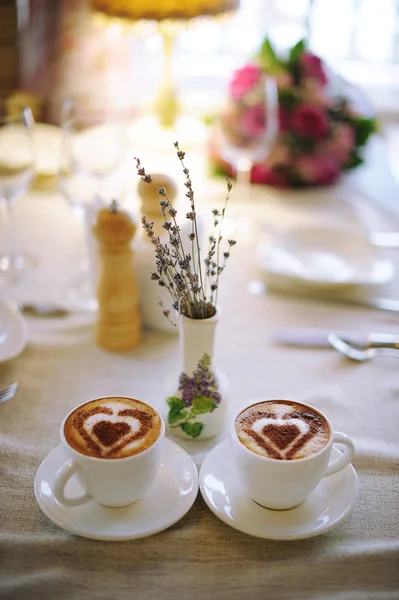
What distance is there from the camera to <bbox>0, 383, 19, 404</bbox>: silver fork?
3.18 feet

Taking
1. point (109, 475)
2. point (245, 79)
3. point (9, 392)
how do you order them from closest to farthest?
point (109, 475) → point (9, 392) → point (245, 79)

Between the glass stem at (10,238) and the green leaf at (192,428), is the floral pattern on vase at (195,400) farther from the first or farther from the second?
the glass stem at (10,238)

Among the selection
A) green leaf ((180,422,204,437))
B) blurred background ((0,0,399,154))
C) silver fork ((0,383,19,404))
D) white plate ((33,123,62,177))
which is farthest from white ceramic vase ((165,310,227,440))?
blurred background ((0,0,399,154))

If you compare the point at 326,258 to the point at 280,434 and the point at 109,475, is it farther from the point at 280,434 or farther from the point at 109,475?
the point at 109,475

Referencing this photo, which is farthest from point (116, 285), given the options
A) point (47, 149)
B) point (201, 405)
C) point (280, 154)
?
point (47, 149)

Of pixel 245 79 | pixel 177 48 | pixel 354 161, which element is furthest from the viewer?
pixel 177 48

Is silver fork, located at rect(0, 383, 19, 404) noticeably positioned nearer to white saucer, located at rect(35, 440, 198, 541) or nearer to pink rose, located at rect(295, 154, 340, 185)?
white saucer, located at rect(35, 440, 198, 541)

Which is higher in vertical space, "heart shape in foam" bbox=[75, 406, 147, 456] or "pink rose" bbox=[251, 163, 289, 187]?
"heart shape in foam" bbox=[75, 406, 147, 456]

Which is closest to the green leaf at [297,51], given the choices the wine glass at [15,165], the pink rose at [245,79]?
the pink rose at [245,79]

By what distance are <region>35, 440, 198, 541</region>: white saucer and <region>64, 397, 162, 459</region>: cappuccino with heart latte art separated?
8cm

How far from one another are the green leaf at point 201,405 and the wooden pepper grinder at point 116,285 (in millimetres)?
249

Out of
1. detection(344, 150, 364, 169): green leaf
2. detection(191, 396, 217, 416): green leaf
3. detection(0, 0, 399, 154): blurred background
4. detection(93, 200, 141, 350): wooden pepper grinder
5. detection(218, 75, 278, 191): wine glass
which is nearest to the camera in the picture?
detection(191, 396, 217, 416): green leaf

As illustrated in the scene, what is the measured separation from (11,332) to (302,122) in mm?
945

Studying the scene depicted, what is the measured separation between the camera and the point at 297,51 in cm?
176
